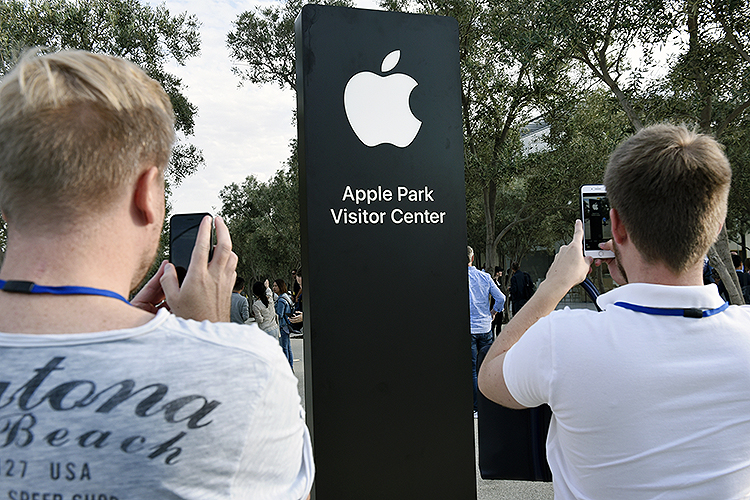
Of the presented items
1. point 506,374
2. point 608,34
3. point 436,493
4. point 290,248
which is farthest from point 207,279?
point 290,248

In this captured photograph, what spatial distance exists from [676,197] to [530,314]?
0.52 meters

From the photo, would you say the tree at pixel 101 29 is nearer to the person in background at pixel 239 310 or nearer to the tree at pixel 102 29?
the tree at pixel 102 29

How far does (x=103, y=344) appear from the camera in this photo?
0.96 meters

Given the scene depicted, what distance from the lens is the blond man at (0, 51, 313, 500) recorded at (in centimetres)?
94

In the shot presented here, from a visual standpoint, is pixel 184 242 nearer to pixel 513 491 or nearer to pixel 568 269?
pixel 568 269

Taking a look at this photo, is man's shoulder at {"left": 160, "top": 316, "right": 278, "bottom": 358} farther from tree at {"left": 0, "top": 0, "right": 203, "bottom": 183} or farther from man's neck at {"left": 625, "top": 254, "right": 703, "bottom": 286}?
tree at {"left": 0, "top": 0, "right": 203, "bottom": 183}

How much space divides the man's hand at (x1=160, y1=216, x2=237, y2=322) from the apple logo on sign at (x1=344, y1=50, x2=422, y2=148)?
2.34 metres

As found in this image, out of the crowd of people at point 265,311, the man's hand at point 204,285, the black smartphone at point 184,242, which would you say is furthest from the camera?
the crowd of people at point 265,311

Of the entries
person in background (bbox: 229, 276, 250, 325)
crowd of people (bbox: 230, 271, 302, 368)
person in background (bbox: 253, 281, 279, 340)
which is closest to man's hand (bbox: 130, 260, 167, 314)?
crowd of people (bbox: 230, 271, 302, 368)

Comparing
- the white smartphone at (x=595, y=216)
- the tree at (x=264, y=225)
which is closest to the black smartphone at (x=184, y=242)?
the white smartphone at (x=595, y=216)

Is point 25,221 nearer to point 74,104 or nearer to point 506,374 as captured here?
point 74,104

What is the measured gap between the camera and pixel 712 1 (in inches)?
358

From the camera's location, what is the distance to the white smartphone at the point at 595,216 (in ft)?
8.46

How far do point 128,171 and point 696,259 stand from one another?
141 centimetres
